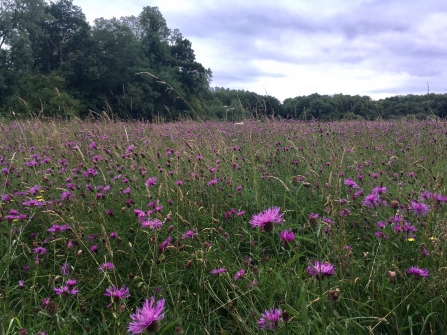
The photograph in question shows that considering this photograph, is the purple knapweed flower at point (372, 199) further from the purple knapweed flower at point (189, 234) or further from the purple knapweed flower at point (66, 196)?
the purple knapweed flower at point (66, 196)

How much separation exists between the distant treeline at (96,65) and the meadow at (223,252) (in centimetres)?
1376

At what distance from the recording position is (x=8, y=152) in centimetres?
392

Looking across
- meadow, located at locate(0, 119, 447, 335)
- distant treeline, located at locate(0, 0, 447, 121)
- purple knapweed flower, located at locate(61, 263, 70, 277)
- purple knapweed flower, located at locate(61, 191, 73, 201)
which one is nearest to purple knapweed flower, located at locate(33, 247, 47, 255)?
meadow, located at locate(0, 119, 447, 335)

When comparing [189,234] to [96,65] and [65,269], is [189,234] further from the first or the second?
[96,65]

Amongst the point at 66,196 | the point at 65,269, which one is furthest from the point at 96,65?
the point at 65,269

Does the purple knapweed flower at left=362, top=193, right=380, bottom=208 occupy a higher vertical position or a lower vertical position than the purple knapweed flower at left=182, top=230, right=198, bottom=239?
higher

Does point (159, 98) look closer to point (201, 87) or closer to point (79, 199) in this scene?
point (201, 87)

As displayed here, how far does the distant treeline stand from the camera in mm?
21791

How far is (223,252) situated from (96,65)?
27671 mm

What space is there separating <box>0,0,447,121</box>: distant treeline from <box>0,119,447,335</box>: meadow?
13.8 meters

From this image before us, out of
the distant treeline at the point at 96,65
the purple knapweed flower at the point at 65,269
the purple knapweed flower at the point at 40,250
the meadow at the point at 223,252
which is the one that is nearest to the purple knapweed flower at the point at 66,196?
the meadow at the point at 223,252

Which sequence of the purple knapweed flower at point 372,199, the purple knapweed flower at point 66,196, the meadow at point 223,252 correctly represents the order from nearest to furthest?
the meadow at point 223,252 → the purple knapweed flower at point 372,199 → the purple knapweed flower at point 66,196

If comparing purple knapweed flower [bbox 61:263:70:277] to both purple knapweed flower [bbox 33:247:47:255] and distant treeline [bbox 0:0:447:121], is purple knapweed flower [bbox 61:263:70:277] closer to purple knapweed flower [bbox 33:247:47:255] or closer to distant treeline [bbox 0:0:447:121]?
purple knapweed flower [bbox 33:247:47:255]

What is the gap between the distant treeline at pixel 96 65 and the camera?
2179 cm
